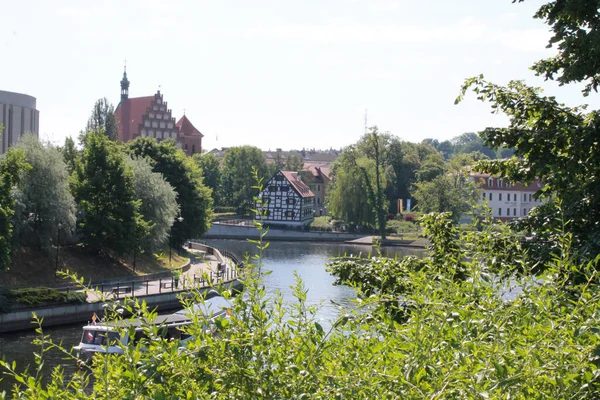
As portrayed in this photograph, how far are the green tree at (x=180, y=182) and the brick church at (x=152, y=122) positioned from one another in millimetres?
38144

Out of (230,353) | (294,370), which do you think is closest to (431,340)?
(294,370)

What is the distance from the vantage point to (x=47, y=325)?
1113 inches

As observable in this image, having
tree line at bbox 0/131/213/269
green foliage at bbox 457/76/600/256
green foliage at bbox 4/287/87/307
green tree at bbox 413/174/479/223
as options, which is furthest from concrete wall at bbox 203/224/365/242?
green foliage at bbox 457/76/600/256

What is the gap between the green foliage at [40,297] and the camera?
91.9 ft

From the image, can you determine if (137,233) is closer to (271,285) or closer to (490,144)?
(271,285)

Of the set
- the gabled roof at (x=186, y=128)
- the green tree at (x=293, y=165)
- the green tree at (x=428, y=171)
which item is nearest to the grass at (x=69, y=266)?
the green tree at (x=428, y=171)

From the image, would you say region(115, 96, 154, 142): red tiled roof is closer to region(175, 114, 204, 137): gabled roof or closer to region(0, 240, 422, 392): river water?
region(175, 114, 204, 137): gabled roof

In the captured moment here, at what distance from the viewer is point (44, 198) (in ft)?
119

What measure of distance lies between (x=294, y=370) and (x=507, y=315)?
1608mm

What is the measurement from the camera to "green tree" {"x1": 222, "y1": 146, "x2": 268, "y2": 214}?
9356 centimetres

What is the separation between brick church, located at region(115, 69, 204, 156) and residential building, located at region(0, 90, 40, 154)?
18845 mm

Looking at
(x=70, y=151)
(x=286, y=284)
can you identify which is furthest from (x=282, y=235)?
(x=286, y=284)

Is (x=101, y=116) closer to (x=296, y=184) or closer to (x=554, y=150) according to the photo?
(x=296, y=184)

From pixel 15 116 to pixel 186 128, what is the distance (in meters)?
37.6
